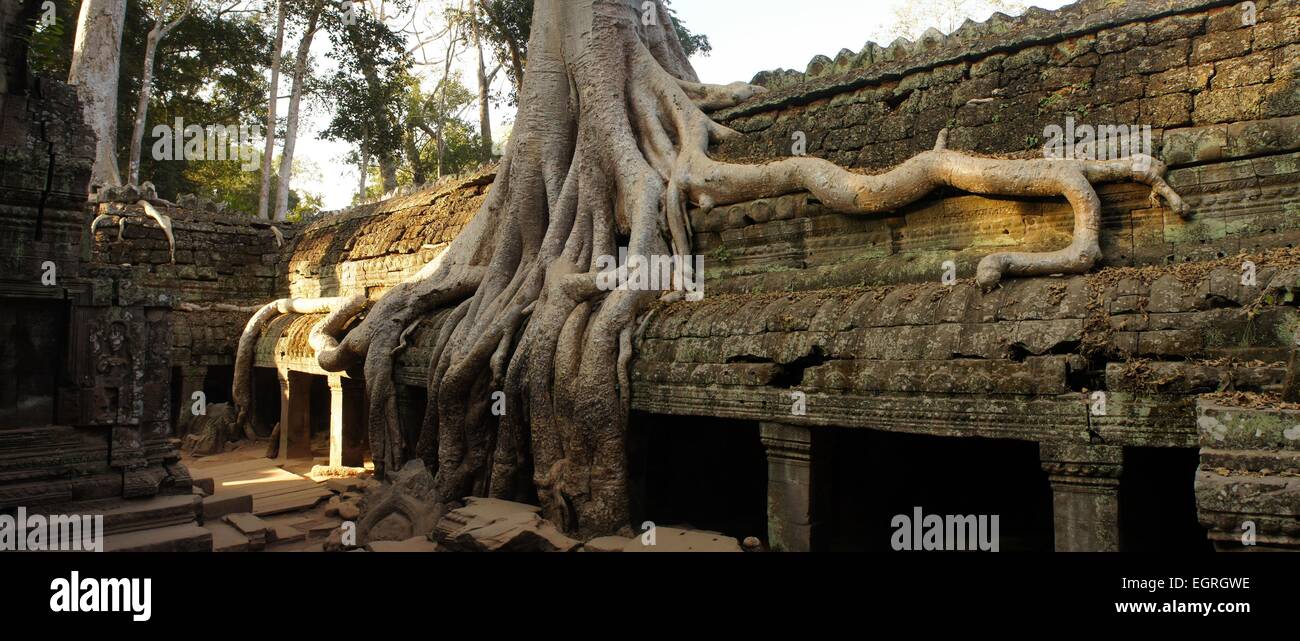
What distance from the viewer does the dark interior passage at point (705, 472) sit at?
718cm

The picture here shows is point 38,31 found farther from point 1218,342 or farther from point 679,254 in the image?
point 1218,342

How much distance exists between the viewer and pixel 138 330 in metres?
5.78

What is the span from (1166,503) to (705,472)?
12.4 feet

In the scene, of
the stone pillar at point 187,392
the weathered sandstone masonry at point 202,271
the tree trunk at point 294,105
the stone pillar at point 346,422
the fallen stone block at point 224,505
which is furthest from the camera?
the tree trunk at point 294,105

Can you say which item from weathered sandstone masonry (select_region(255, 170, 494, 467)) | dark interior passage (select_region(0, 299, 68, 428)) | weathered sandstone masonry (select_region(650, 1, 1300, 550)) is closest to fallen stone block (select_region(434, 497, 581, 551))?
weathered sandstone masonry (select_region(650, 1, 1300, 550))

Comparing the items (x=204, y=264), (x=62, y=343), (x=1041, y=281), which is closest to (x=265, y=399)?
(x=204, y=264)

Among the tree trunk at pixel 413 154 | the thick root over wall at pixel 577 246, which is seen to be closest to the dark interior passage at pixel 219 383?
the thick root over wall at pixel 577 246

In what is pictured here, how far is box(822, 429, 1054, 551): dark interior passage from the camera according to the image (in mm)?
6211

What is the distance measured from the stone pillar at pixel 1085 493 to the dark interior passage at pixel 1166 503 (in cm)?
113

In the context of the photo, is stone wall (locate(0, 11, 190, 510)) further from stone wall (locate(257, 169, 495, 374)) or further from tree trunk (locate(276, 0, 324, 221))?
tree trunk (locate(276, 0, 324, 221))

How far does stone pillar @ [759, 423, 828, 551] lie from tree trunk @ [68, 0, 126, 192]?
14562 millimetres

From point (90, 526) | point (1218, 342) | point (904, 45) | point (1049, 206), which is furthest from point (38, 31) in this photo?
point (1218, 342)

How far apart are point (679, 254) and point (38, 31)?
5.02 m

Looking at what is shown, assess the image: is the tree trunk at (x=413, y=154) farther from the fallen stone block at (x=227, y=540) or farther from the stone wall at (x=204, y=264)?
the fallen stone block at (x=227, y=540)
